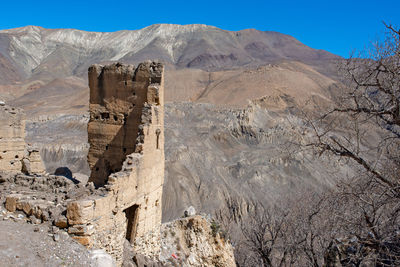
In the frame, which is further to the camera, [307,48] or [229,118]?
[307,48]

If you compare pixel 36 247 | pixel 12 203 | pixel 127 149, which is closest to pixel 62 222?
pixel 36 247

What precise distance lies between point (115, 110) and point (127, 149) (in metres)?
1.37

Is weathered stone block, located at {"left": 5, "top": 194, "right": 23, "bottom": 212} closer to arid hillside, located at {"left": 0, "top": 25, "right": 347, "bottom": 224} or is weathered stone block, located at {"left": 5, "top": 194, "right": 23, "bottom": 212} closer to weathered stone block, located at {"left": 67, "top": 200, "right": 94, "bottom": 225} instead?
weathered stone block, located at {"left": 67, "top": 200, "right": 94, "bottom": 225}

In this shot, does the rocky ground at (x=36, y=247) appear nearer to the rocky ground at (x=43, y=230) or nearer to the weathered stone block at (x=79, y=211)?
the rocky ground at (x=43, y=230)

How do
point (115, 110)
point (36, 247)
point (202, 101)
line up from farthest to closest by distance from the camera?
1. point (202, 101)
2. point (115, 110)
3. point (36, 247)

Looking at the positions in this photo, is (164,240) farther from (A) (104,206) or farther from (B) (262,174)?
(B) (262,174)

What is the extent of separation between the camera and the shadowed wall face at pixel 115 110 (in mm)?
11031

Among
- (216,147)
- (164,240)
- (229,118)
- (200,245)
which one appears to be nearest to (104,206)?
(164,240)

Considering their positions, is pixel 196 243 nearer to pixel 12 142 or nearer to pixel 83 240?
pixel 83 240

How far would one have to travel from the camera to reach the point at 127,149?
11234 millimetres

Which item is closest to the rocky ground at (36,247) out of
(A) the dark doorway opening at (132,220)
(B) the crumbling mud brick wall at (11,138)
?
(A) the dark doorway opening at (132,220)

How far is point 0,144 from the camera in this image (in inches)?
477

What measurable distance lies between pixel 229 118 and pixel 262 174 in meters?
15.5

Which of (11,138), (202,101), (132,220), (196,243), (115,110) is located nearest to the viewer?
(132,220)
